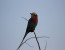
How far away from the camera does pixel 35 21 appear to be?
3.01 feet

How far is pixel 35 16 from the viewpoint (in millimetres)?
895

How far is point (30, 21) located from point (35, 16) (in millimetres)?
75

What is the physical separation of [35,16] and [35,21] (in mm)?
52

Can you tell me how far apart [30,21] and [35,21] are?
0.16 ft

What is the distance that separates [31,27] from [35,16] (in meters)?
0.12

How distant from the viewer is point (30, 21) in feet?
3.05

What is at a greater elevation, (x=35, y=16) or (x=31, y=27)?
(x=35, y=16)

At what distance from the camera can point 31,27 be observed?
95cm

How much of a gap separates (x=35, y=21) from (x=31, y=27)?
77 mm
